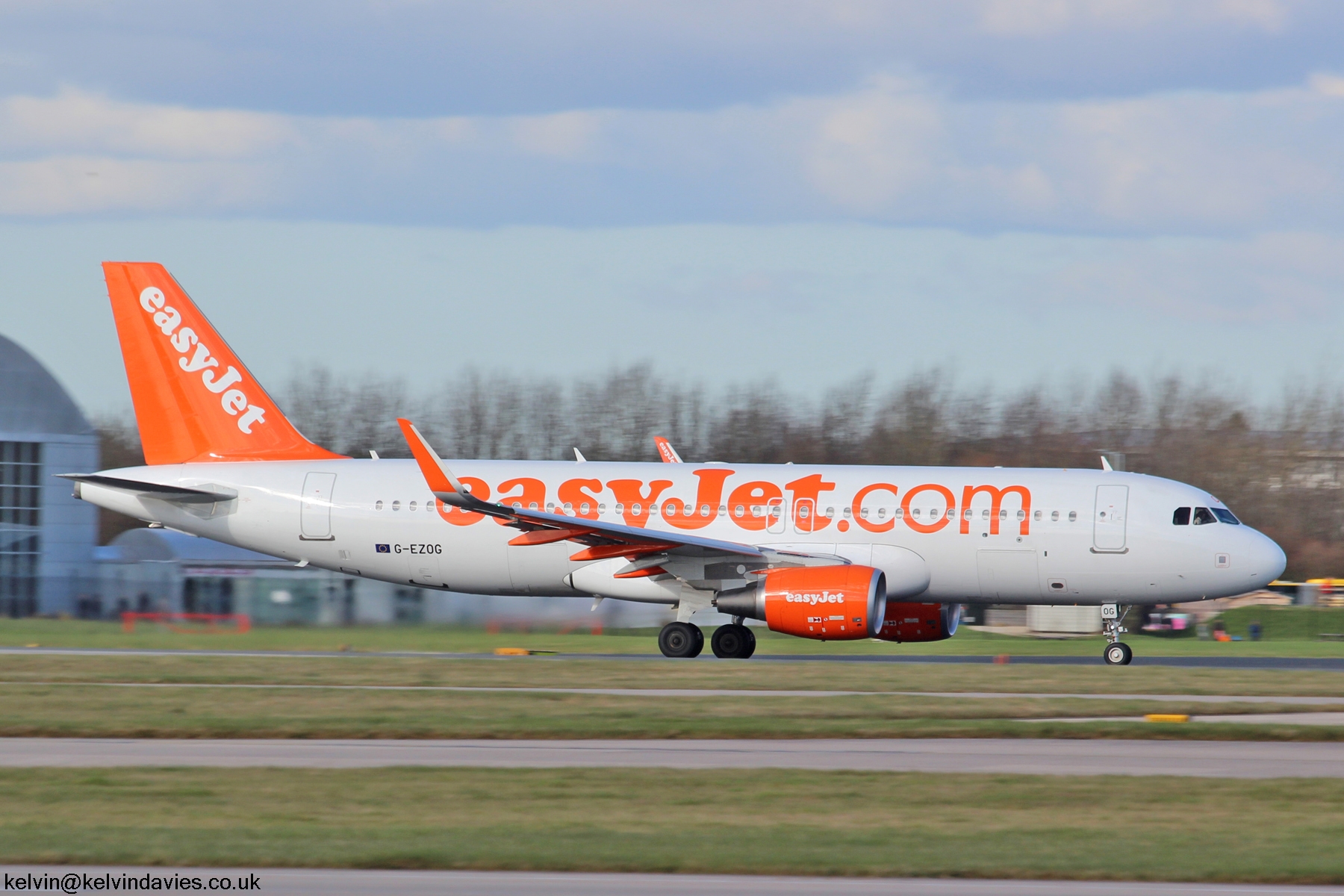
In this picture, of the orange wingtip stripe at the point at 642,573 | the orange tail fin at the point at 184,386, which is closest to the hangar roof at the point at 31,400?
the orange tail fin at the point at 184,386

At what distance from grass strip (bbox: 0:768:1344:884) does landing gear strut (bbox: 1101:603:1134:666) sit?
40.9 feet

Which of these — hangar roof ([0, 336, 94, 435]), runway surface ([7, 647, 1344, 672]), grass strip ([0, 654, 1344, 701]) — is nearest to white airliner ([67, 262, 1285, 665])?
runway surface ([7, 647, 1344, 672])

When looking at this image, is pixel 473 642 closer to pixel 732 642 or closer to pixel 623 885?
pixel 732 642

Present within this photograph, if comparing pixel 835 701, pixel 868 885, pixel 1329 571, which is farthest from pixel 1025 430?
pixel 868 885

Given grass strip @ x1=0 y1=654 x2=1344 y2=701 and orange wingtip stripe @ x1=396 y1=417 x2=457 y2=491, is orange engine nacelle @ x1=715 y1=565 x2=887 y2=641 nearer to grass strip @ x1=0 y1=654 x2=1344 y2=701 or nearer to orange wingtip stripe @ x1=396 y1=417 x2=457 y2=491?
grass strip @ x1=0 y1=654 x2=1344 y2=701

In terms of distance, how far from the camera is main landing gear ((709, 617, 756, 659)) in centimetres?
2656

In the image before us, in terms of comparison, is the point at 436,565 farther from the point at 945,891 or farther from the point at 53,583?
the point at 945,891

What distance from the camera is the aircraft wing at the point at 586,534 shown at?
80.4ft

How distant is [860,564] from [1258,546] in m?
6.81

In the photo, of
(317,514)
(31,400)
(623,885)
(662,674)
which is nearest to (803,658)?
(662,674)

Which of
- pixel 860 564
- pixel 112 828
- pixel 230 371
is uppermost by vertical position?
pixel 230 371

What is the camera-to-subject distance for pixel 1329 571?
62594mm

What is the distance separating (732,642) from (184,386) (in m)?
11.4

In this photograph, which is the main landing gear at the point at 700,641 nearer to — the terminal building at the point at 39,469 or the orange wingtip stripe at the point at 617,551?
the orange wingtip stripe at the point at 617,551
